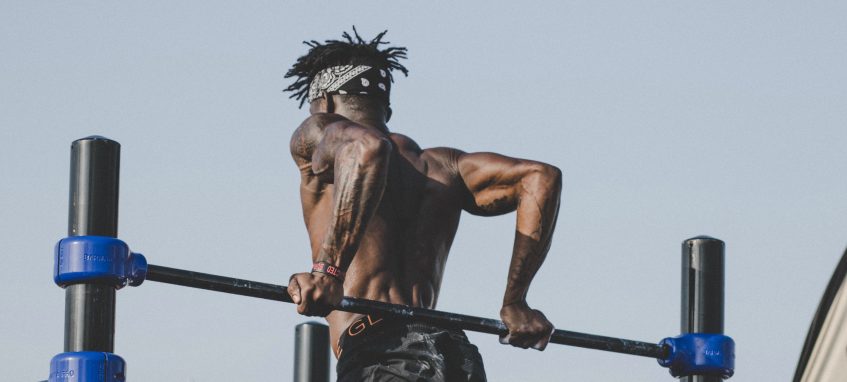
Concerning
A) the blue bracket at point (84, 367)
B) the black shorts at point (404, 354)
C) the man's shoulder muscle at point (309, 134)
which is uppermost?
the man's shoulder muscle at point (309, 134)

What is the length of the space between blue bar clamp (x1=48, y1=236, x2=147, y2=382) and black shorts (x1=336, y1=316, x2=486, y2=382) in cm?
106

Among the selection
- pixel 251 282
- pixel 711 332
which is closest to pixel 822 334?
pixel 251 282

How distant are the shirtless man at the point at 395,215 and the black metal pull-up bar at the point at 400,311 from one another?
108 mm

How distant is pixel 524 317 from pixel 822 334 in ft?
7.76

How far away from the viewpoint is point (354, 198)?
5441 millimetres

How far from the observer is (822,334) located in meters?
3.52

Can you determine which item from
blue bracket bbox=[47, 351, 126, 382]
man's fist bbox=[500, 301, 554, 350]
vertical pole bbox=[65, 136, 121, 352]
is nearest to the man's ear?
→ man's fist bbox=[500, 301, 554, 350]

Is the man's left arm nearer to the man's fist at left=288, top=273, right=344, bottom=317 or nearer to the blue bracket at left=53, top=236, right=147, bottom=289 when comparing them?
the man's fist at left=288, top=273, right=344, bottom=317

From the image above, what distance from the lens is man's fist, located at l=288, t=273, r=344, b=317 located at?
5.25 m

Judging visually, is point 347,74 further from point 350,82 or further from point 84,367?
point 84,367

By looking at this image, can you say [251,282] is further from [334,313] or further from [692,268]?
[692,268]

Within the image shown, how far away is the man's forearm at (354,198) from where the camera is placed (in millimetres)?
5418

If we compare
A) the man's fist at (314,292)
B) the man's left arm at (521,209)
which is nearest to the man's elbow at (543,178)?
the man's left arm at (521,209)

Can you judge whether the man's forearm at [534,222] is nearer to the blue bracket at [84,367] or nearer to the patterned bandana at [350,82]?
the patterned bandana at [350,82]
